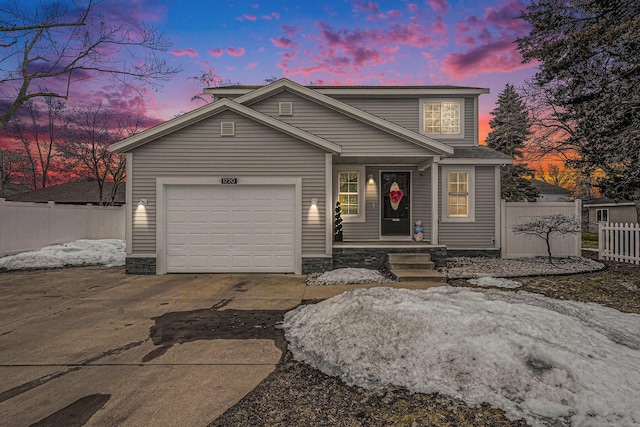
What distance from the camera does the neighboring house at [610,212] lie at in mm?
22181

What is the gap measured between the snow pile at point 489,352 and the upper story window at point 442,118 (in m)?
8.68

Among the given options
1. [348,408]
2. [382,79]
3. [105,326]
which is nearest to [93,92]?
[382,79]

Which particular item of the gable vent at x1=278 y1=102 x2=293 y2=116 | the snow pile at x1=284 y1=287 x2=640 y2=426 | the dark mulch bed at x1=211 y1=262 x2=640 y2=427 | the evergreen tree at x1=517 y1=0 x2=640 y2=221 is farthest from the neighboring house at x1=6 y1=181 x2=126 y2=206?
the dark mulch bed at x1=211 y1=262 x2=640 y2=427

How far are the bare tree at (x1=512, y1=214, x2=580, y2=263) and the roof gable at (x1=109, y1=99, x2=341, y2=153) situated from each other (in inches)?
254

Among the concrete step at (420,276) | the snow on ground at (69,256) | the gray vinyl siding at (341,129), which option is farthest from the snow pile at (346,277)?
the snow on ground at (69,256)

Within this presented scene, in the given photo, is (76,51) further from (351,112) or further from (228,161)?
(351,112)

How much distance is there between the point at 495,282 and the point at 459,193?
456 cm

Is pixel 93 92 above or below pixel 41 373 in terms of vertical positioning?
above

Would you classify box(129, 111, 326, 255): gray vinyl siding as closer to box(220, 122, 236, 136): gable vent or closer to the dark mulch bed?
box(220, 122, 236, 136): gable vent

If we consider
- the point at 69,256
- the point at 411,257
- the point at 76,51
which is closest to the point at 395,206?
the point at 411,257

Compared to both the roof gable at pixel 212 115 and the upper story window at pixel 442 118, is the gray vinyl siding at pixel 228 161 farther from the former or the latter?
the upper story window at pixel 442 118

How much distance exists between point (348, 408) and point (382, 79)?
17.1 meters

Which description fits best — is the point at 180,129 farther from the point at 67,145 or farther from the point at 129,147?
the point at 67,145

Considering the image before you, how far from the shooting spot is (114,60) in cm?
1333
